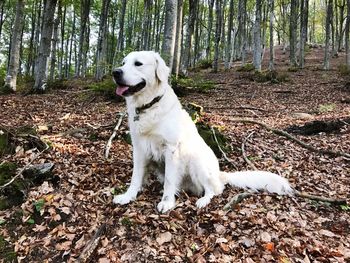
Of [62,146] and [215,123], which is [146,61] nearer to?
[62,146]

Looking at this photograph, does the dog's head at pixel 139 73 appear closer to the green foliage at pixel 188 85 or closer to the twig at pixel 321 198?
the twig at pixel 321 198

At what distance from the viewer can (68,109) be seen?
30.9 ft

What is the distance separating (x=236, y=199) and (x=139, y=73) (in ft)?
6.15

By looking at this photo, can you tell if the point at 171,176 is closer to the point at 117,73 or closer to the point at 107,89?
the point at 117,73

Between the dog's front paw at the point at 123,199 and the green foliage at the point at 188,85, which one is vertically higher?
the green foliage at the point at 188,85

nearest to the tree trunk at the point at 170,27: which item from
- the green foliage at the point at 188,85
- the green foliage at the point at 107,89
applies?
the green foliage at the point at 188,85

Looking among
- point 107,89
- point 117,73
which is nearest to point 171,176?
point 117,73

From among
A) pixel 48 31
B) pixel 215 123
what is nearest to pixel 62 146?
pixel 215 123

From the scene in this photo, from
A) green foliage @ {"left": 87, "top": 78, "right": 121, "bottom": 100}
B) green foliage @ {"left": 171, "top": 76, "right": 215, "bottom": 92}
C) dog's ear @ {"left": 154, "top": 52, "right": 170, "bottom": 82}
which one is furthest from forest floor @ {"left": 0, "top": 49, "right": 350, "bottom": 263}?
green foliage @ {"left": 171, "top": 76, "right": 215, "bottom": 92}

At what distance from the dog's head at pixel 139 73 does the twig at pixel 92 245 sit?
1471 mm

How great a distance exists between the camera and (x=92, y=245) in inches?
133

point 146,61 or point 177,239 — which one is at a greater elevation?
point 146,61

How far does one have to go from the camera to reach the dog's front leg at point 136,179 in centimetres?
407

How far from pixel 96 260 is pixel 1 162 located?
7.82 feet
